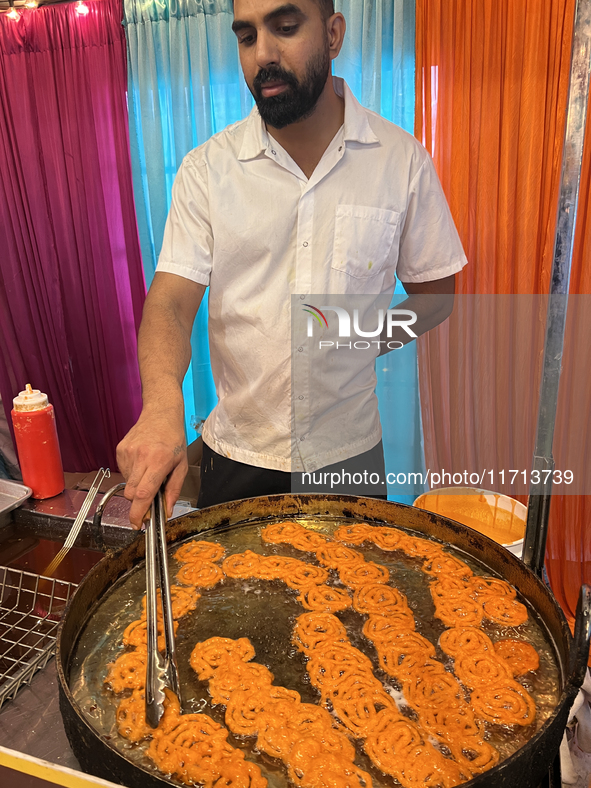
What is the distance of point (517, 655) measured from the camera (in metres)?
1.03

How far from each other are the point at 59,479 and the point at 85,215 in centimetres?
248

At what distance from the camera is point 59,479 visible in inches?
69.9

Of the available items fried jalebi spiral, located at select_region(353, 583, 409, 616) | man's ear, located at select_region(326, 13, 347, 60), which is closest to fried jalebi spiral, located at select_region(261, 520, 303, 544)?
fried jalebi spiral, located at select_region(353, 583, 409, 616)

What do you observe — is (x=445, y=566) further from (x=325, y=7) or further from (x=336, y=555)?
(x=325, y=7)

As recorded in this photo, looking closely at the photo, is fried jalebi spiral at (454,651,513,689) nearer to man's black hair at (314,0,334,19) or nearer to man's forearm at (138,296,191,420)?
man's forearm at (138,296,191,420)

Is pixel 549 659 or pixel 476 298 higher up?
pixel 476 298

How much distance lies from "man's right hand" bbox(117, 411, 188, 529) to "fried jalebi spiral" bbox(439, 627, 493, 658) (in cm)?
56

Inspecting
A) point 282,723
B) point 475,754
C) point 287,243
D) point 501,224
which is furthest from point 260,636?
point 501,224

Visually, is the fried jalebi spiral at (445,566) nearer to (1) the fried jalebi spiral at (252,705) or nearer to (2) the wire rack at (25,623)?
(1) the fried jalebi spiral at (252,705)

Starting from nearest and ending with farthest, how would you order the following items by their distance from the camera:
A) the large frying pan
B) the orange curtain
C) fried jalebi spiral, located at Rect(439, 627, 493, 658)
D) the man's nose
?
the large frying pan < fried jalebi spiral, located at Rect(439, 627, 493, 658) < the man's nose < the orange curtain

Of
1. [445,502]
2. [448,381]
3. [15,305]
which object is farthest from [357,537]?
[15,305]

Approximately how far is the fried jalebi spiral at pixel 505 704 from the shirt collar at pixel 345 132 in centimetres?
146

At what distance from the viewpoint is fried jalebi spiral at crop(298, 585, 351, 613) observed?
1171mm

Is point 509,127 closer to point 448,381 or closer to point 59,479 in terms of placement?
point 448,381
